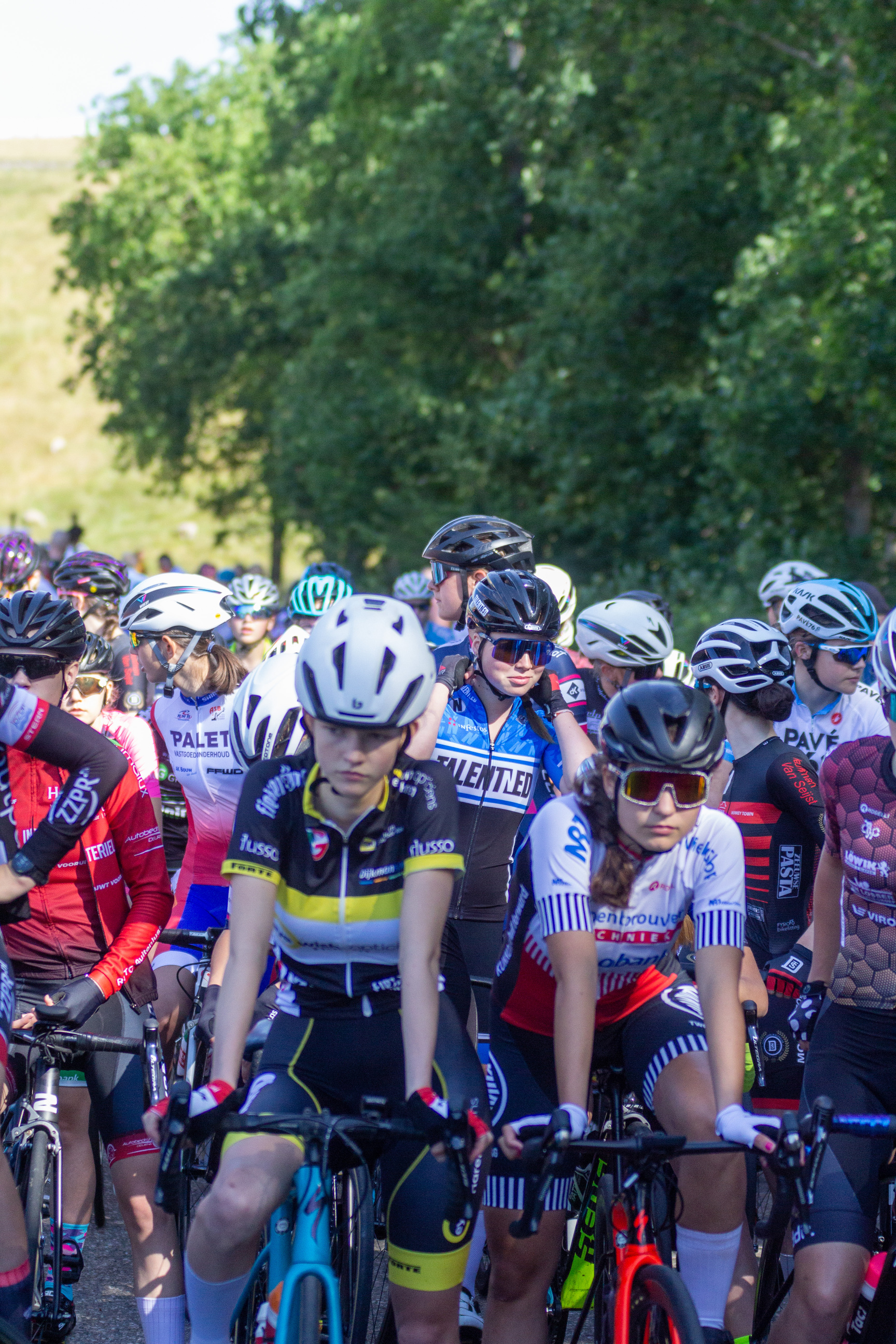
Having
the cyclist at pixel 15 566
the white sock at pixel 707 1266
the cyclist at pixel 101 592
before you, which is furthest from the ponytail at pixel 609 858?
the cyclist at pixel 15 566

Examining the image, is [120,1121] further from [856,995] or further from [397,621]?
[856,995]

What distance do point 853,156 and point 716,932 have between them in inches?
542

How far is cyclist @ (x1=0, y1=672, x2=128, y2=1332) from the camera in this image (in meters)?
4.16

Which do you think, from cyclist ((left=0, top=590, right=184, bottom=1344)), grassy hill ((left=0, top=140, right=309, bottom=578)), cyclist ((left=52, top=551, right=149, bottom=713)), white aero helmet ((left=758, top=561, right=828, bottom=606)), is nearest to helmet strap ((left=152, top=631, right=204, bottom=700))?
cyclist ((left=0, top=590, right=184, bottom=1344))

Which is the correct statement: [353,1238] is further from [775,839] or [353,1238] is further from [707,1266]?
[775,839]

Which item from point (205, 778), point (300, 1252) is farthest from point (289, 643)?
point (300, 1252)

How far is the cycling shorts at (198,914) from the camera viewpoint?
5.75 metres

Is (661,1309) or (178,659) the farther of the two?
(178,659)

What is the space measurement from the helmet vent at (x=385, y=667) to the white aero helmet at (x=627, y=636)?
2.76 m

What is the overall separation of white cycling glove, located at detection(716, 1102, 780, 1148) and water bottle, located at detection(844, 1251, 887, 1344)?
71cm

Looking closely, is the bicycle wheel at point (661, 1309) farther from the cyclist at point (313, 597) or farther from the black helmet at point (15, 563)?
the black helmet at point (15, 563)

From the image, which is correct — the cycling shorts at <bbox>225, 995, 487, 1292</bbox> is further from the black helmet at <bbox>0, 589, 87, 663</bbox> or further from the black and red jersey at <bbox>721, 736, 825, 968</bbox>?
the black and red jersey at <bbox>721, 736, 825, 968</bbox>

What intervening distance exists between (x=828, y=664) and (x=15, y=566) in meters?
6.07

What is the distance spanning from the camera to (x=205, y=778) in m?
5.91
